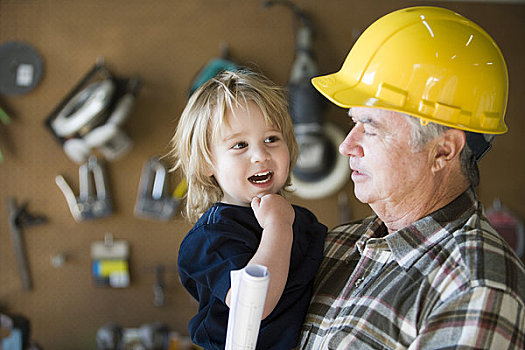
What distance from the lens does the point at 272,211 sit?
1005 mm

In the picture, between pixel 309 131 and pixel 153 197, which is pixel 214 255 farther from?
pixel 153 197

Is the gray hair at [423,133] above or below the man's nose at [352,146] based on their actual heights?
above

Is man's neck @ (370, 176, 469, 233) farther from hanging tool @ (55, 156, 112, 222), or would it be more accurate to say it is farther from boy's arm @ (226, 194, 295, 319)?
hanging tool @ (55, 156, 112, 222)

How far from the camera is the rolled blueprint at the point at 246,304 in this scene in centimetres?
72

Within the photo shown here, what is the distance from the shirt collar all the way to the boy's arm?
0.18 metres

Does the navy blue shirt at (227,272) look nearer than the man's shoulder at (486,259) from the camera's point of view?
No

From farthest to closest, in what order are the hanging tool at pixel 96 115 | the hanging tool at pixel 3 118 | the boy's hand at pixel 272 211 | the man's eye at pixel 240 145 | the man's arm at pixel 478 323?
the hanging tool at pixel 3 118 → the hanging tool at pixel 96 115 → the man's eye at pixel 240 145 → the boy's hand at pixel 272 211 → the man's arm at pixel 478 323

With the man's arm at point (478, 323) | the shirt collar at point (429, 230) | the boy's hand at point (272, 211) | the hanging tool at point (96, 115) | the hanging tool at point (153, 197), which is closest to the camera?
the man's arm at point (478, 323)

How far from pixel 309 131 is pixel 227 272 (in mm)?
1672

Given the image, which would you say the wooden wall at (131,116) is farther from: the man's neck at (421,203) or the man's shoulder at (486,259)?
the man's shoulder at (486,259)

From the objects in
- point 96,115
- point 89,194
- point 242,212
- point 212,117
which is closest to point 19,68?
point 96,115

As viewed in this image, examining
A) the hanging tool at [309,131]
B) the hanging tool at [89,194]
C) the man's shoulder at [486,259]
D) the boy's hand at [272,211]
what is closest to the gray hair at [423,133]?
the man's shoulder at [486,259]

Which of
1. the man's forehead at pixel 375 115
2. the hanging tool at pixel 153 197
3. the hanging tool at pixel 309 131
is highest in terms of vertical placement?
the man's forehead at pixel 375 115

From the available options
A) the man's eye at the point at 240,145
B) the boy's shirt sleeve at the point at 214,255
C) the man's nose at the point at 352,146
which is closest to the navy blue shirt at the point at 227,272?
the boy's shirt sleeve at the point at 214,255
